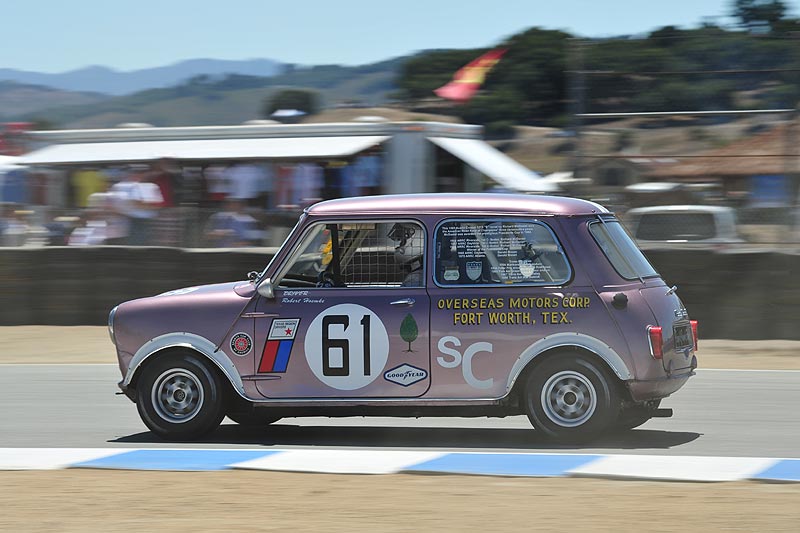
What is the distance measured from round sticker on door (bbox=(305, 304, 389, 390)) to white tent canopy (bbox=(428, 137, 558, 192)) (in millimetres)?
11651

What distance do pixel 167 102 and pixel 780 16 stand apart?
15466 cm

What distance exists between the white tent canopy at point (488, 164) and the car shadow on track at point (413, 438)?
1088 cm

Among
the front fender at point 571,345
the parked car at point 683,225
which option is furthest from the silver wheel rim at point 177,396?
the parked car at point 683,225

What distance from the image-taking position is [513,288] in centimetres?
743

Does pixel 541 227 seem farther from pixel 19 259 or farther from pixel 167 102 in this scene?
pixel 167 102

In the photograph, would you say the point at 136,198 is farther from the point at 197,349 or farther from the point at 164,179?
the point at 197,349

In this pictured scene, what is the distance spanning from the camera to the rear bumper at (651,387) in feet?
23.9

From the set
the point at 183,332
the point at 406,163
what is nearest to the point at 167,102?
the point at 406,163

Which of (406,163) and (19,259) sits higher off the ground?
(406,163)

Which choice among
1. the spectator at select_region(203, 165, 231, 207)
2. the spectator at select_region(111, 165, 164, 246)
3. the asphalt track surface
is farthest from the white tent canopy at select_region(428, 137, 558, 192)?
the asphalt track surface

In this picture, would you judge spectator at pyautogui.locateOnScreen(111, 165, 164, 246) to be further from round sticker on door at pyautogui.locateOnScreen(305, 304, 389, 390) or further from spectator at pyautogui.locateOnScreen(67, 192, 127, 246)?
round sticker on door at pyautogui.locateOnScreen(305, 304, 389, 390)

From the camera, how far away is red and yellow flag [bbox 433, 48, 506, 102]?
2820 cm

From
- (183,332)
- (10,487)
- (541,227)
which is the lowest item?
(10,487)

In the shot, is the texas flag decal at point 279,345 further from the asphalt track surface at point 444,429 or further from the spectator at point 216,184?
the spectator at point 216,184
